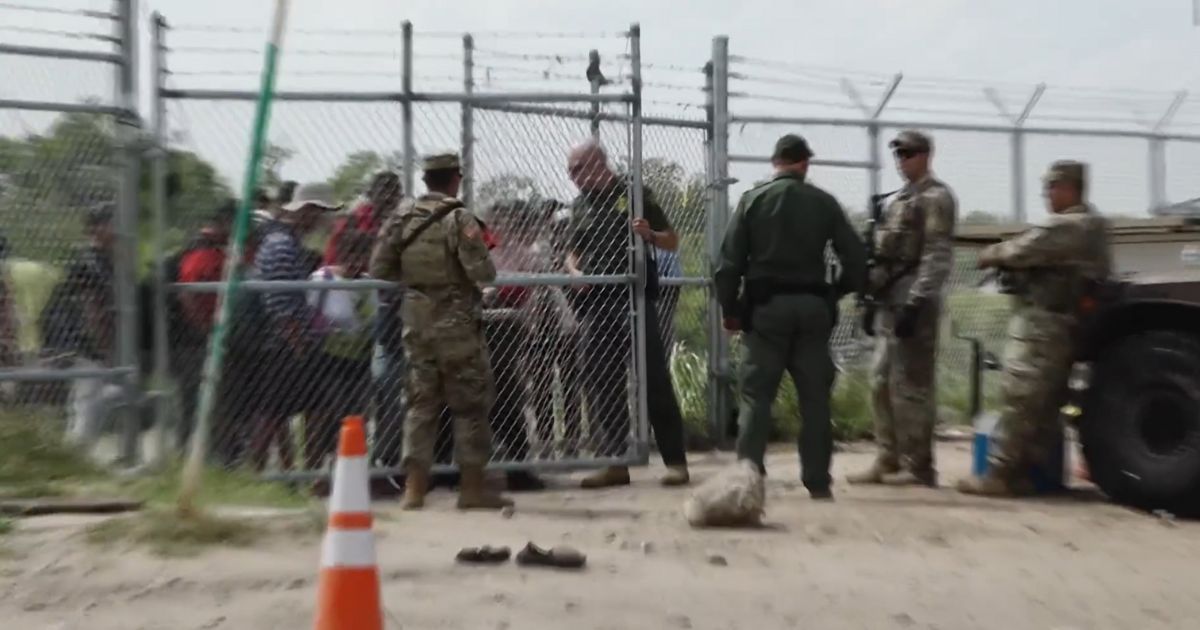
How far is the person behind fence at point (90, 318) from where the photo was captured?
7.09 m

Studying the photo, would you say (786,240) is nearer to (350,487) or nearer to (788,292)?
(788,292)

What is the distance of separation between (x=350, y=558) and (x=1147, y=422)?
4450mm

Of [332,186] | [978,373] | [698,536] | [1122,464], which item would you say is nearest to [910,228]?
[978,373]

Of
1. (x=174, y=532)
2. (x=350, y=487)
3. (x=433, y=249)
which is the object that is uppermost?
(x=433, y=249)

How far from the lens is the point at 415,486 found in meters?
7.24

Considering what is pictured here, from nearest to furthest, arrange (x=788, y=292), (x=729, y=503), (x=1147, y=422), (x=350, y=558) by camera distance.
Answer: (x=350, y=558) < (x=729, y=503) < (x=1147, y=422) < (x=788, y=292)

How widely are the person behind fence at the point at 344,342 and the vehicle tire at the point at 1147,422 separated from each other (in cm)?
382

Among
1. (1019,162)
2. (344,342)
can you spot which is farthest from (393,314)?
(1019,162)

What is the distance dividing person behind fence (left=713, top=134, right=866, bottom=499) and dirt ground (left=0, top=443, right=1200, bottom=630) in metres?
0.48

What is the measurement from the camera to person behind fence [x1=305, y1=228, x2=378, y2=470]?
7730 millimetres

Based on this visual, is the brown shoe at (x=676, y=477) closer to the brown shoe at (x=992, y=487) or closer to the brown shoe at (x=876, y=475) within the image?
the brown shoe at (x=876, y=475)

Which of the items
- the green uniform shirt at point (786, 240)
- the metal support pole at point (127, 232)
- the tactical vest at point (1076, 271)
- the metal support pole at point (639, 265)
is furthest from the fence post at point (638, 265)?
the metal support pole at point (127, 232)

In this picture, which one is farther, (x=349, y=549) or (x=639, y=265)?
(x=639, y=265)

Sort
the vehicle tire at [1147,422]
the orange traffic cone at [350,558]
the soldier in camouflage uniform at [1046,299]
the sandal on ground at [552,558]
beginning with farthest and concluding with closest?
the soldier in camouflage uniform at [1046,299] → the vehicle tire at [1147,422] → the sandal on ground at [552,558] → the orange traffic cone at [350,558]
